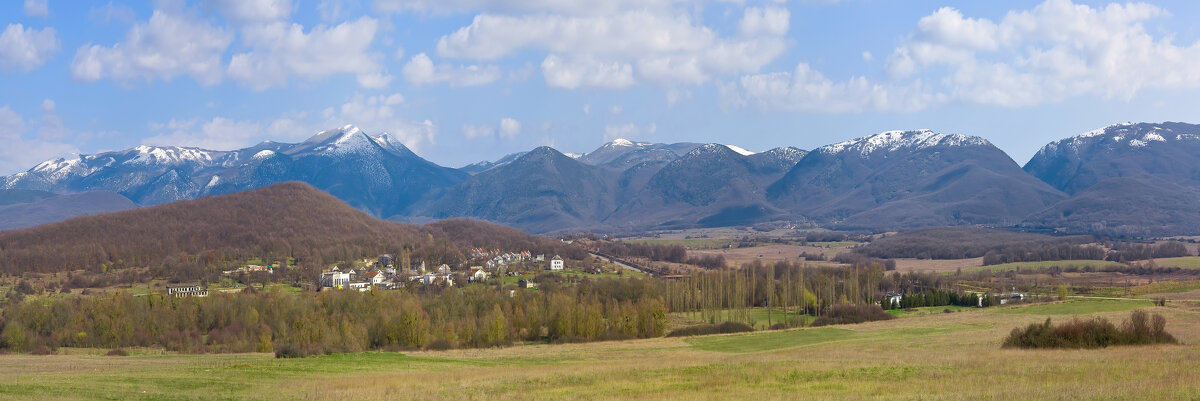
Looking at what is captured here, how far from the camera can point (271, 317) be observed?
89.7 meters

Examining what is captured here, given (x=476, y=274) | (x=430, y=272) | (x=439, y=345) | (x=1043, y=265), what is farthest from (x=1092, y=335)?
(x=1043, y=265)

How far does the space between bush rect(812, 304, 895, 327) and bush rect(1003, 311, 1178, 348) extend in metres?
48.3

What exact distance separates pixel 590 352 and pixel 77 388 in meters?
35.6

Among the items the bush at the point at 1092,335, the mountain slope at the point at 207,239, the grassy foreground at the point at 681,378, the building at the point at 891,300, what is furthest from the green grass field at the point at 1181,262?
the bush at the point at 1092,335

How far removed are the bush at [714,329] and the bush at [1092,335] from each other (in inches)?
1745

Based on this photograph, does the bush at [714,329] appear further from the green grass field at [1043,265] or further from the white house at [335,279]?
the green grass field at [1043,265]

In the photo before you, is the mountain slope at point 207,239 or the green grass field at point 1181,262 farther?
the green grass field at point 1181,262

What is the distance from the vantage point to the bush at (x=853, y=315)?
94.2m

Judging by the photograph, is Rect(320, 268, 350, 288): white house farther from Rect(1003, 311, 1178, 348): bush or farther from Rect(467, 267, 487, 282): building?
Rect(1003, 311, 1178, 348): bush

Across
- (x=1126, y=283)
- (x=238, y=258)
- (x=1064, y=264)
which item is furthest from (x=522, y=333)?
(x=1064, y=264)

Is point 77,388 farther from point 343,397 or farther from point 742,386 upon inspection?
point 742,386

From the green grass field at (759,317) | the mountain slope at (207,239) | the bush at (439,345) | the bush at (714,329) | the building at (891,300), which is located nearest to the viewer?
the bush at (439,345)

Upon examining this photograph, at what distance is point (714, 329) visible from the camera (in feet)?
295

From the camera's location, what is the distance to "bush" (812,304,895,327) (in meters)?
94.2
